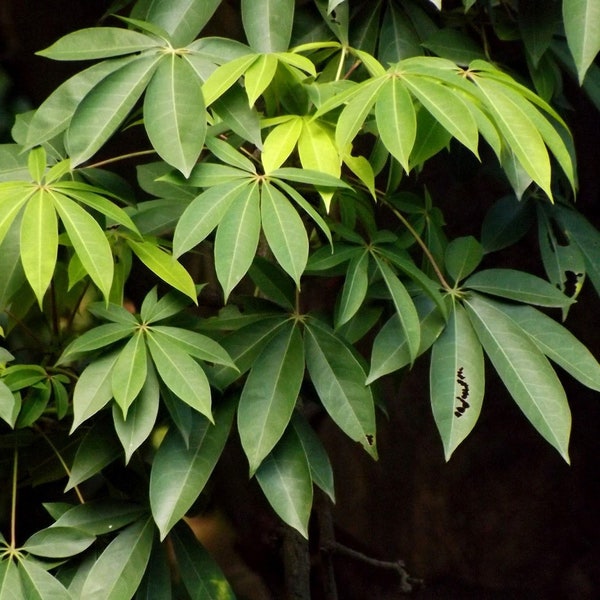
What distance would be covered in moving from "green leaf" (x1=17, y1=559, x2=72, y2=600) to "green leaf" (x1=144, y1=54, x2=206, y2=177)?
1.47 ft

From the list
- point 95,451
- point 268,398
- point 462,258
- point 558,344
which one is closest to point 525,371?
point 558,344

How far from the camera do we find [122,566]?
108cm

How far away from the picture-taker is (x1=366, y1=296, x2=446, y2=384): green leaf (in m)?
1.04

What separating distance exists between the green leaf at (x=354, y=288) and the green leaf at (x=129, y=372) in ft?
0.66

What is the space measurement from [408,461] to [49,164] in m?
1.04

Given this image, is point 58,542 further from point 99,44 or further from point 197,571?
point 99,44

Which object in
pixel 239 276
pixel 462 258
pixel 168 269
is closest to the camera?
pixel 239 276

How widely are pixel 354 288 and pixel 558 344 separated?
0.76ft

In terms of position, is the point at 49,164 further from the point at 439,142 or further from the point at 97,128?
the point at 439,142

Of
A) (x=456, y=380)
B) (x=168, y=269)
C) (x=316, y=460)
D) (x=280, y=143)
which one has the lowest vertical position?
(x=316, y=460)

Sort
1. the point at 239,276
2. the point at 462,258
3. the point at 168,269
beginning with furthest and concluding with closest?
1. the point at 462,258
2. the point at 168,269
3. the point at 239,276

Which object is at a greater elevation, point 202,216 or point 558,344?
point 202,216

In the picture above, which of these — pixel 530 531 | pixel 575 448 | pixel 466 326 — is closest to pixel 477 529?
pixel 530 531

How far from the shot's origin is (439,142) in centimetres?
104
